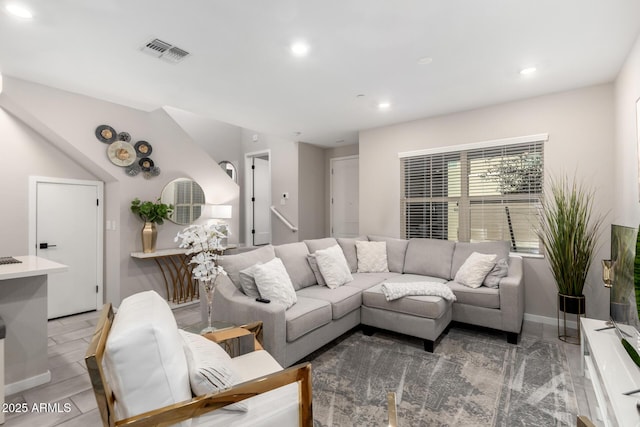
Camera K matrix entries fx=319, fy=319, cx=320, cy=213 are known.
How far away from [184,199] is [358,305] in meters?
2.91

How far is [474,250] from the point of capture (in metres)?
3.71

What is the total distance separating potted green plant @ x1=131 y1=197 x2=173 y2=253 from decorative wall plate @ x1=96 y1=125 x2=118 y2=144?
0.76 m

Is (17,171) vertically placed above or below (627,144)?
below

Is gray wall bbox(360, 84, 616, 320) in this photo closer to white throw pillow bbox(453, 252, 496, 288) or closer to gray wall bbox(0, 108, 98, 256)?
white throw pillow bbox(453, 252, 496, 288)

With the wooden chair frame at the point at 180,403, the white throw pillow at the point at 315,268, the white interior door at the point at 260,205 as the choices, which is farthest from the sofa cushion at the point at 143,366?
the white interior door at the point at 260,205

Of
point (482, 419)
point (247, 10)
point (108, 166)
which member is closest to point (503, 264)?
point (482, 419)

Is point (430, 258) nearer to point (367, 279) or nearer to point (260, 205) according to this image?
point (367, 279)

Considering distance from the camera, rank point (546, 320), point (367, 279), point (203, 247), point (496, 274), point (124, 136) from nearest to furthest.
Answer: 1. point (203, 247)
2. point (496, 274)
3. point (546, 320)
4. point (367, 279)
5. point (124, 136)

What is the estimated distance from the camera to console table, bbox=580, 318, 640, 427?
4.38 ft

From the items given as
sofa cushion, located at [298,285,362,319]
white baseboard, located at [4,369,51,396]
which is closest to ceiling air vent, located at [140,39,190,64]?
sofa cushion, located at [298,285,362,319]

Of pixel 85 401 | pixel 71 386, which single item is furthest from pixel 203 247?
pixel 71 386

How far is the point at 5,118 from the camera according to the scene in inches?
131

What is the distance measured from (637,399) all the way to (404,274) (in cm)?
265

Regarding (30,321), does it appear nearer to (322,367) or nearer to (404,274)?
(322,367)
